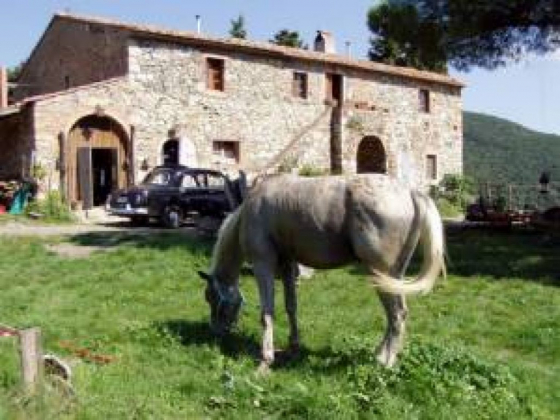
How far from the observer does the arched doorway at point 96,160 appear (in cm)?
2481

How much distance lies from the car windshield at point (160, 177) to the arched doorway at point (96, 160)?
2.79 m

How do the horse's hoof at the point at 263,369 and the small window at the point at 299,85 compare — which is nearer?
the horse's hoof at the point at 263,369

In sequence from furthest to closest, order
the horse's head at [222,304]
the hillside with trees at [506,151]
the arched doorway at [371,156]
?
the hillside with trees at [506,151]
the arched doorway at [371,156]
the horse's head at [222,304]

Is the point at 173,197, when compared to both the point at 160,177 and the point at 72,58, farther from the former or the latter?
the point at 72,58

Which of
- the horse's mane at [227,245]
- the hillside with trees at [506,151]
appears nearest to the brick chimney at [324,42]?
the hillside with trees at [506,151]

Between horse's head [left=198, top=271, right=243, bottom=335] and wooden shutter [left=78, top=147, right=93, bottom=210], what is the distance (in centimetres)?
1725

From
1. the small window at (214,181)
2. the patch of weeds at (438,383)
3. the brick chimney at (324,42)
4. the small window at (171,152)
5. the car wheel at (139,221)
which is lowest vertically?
the patch of weeds at (438,383)

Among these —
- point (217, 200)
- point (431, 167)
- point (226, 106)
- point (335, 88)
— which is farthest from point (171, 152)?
point (431, 167)

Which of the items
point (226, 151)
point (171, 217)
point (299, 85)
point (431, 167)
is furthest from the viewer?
point (431, 167)

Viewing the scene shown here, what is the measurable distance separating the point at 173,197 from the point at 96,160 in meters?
4.93

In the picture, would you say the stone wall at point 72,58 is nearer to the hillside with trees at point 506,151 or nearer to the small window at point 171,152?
the small window at point 171,152

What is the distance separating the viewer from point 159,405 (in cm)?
629

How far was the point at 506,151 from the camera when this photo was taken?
64.6 meters

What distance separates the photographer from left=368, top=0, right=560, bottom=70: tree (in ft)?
58.6
